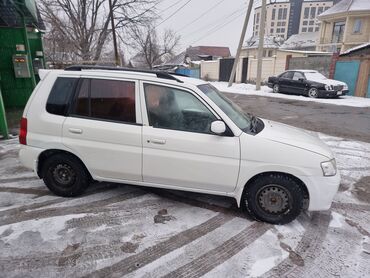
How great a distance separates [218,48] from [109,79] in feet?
242

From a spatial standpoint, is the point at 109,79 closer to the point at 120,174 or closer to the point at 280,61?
the point at 120,174

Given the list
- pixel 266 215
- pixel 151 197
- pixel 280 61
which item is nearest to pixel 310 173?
pixel 266 215

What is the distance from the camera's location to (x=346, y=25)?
30.1 meters

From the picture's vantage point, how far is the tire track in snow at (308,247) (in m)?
2.59

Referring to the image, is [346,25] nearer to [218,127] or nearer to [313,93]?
[313,93]

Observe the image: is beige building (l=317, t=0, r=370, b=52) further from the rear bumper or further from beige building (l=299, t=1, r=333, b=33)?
beige building (l=299, t=1, r=333, b=33)

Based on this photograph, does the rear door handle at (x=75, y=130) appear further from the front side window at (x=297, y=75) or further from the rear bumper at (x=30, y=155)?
the front side window at (x=297, y=75)

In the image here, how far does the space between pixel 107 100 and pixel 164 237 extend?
6.00 feet

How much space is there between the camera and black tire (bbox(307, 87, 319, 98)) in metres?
15.5

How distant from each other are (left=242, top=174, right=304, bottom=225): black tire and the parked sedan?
14.0 m

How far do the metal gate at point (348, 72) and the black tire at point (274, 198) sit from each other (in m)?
15.9

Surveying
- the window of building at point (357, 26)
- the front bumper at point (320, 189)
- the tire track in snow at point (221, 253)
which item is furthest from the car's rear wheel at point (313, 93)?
the window of building at point (357, 26)

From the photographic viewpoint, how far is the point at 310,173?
3.08 m

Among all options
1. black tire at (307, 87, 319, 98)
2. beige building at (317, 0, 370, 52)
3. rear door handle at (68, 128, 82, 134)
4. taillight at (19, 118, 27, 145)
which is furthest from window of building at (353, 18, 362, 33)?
taillight at (19, 118, 27, 145)
